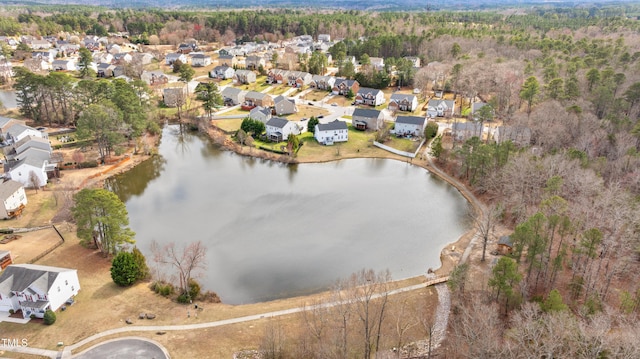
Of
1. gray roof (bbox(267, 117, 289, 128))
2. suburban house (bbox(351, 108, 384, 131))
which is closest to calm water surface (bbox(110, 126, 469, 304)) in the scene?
gray roof (bbox(267, 117, 289, 128))

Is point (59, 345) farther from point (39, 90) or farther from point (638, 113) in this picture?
point (638, 113)

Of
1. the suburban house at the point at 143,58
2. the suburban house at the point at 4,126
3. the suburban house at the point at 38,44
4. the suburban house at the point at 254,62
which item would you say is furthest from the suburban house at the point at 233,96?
the suburban house at the point at 38,44

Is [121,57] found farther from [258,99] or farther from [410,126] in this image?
[410,126]

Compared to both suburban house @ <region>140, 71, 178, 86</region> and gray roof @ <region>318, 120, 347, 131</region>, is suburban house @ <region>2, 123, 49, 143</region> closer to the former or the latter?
suburban house @ <region>140, 71, 178, 86</region>

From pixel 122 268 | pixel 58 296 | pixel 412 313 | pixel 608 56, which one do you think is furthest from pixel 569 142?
pixel 58 296

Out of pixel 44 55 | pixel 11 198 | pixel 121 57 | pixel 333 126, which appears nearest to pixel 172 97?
pixel 333 126

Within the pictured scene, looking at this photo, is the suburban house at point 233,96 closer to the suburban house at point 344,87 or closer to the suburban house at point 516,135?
the suburban house at point 344,87
